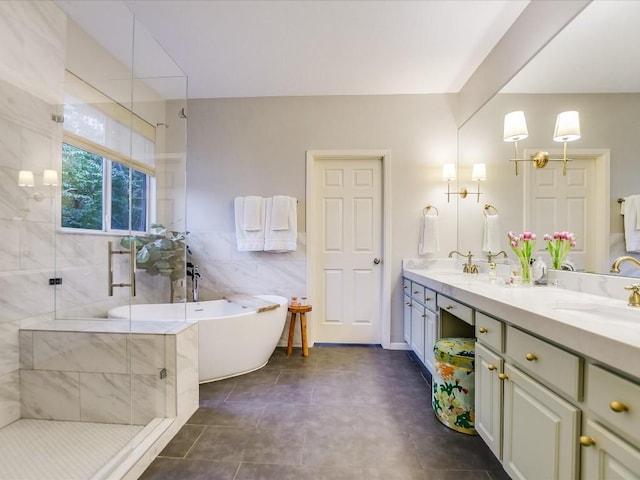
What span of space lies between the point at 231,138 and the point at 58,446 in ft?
8.76

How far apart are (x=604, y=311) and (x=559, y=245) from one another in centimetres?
68

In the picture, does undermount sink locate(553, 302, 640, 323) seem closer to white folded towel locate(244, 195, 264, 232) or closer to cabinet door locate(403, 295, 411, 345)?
cabinet door locate(403, 295, 411, 345)

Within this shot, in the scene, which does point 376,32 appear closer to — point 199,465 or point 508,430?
point 508,430

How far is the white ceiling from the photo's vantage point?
1.92m

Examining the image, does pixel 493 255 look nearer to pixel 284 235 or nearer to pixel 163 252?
pixel 284 235

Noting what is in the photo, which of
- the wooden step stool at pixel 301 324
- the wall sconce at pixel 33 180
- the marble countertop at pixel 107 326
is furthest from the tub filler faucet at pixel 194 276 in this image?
the wall sconce at pixel 33 180

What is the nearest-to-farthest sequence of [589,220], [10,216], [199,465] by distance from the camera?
[199,465]
[589,220]
[10,216]

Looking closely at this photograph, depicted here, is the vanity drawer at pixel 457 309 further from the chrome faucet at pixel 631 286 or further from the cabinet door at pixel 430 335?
the chrome faucet at pixel 631 286

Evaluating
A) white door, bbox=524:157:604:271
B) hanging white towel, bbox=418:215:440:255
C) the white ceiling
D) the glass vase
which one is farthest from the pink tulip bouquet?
the white ceiling

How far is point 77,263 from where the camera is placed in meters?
1.98

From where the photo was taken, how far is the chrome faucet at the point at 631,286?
3.94ft

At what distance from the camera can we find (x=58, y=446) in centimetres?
150

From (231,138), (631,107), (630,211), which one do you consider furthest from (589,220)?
(231,138)

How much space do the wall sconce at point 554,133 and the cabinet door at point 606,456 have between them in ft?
4.56
